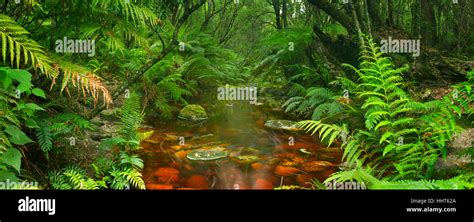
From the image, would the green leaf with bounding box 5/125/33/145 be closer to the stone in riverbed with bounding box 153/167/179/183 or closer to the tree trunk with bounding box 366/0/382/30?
the stone in riverbed with bounding box 153/167/179/183

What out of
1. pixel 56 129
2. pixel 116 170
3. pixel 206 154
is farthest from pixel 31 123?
pixel 206 154

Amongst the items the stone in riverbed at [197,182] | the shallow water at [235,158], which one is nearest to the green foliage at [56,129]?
the shallow water at [235,158]

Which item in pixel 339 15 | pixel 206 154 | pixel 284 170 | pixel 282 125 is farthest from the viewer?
pixel 339 15

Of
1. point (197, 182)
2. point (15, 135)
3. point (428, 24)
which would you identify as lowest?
point (197, 182)

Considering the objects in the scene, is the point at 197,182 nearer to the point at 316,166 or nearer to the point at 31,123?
the point at 316,166

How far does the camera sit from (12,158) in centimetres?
219

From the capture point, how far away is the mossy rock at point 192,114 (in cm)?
663

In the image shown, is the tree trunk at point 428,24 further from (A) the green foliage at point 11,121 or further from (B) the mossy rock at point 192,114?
(A) the green foliage at point 11,121

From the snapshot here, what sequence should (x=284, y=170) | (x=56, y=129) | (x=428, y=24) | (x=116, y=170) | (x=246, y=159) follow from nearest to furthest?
(x=56, y=129) → (x=116, y=170) → (x=284, y=170) → (x=246, y=159) → (x=428, y=24)

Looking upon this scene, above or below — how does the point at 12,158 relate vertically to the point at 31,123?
below

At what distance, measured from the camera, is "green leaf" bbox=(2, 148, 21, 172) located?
2.14m

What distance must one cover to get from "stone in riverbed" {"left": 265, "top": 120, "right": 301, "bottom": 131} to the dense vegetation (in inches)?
13.6

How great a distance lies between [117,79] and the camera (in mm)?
6254

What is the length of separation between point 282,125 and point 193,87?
362 cm
